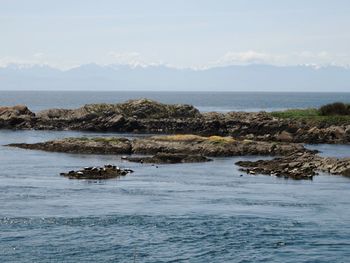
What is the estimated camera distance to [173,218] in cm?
4588

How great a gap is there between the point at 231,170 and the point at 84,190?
64.2ft

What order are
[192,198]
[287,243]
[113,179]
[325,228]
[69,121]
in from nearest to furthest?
[287,243] → [325,228] → [192,198] → [113,179] → [69,121]

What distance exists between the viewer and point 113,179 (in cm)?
6544

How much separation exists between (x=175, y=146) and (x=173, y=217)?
41021 millimetres

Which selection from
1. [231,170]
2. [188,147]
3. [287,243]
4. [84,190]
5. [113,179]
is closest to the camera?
[287,243]

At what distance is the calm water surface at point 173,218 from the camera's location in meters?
37.3

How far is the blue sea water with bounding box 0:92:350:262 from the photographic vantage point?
122 ft

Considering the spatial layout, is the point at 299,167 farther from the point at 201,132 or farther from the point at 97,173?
the point at 201,132

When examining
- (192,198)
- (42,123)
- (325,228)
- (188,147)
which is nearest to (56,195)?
(192,198)

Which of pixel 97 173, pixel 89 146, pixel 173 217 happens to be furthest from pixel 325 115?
pixel 173 217

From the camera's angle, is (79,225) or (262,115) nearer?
(79,225)

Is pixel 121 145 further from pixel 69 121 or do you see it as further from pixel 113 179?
pixel 69 121

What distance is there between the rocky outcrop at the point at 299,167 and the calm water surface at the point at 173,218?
7.30ft

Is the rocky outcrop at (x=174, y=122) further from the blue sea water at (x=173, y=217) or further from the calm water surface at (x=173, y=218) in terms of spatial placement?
the blue sea water at (x=173, y=217)
